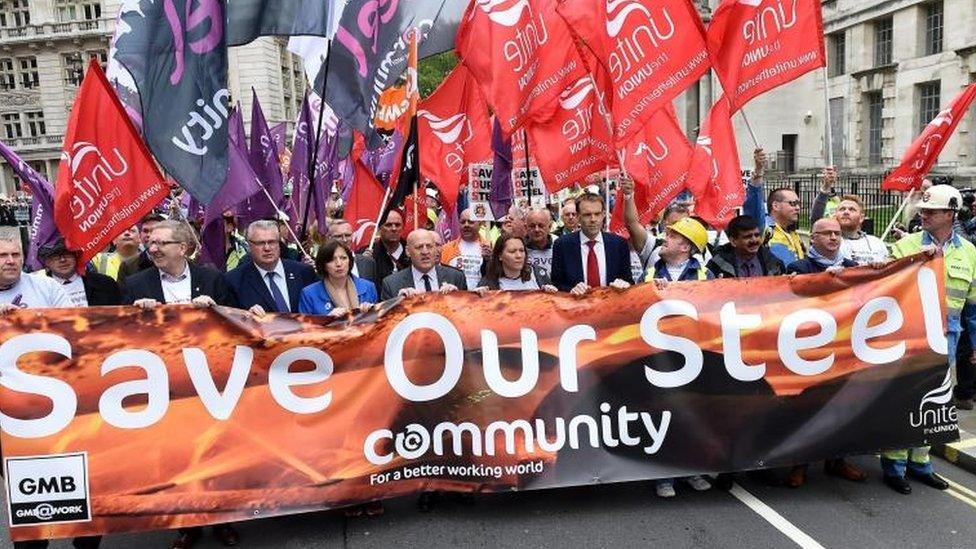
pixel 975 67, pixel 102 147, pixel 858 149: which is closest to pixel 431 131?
pixel 102 147

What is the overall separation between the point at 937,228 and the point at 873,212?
554 inches

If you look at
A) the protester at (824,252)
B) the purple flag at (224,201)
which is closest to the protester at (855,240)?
the protester at (824,252)

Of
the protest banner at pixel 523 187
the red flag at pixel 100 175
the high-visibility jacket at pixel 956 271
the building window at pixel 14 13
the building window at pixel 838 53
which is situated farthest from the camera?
the building window at pixel 14 13

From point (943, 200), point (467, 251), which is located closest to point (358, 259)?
point (467, 251)

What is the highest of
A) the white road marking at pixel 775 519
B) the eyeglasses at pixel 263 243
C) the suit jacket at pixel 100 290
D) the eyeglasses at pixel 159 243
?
the eyeglasses at pixel 159 243

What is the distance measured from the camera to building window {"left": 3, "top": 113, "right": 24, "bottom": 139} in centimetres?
6153

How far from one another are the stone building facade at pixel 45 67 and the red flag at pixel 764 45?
5695 cm

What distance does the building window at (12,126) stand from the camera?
6153cm

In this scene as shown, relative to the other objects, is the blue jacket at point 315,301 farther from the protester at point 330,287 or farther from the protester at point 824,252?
the protester at point 824,252

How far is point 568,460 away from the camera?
4406mm

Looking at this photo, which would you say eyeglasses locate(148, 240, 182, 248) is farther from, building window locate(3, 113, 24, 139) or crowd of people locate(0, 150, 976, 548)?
building window locate(3, 113, 24, 139)

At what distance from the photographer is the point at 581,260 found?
565cm

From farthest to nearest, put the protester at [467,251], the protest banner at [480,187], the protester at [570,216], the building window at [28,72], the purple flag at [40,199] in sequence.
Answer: the building window at [28,72] → the protest banner at [480,187] → the protester at [570,216] → the protester at [467,251] → the purple flag at [40,199]

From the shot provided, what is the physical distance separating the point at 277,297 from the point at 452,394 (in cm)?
152
